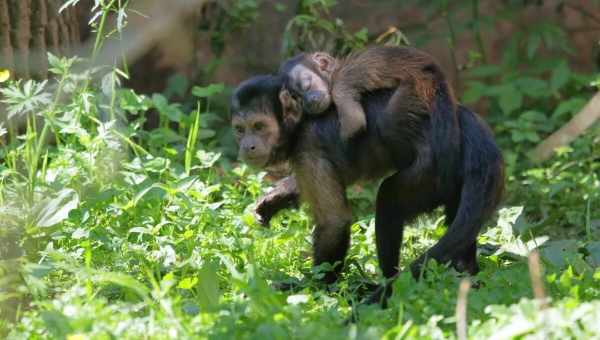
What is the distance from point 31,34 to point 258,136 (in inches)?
87.3

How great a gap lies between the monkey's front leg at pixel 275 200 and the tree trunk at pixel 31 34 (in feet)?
6.23

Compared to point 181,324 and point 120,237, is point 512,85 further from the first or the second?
point 181,324

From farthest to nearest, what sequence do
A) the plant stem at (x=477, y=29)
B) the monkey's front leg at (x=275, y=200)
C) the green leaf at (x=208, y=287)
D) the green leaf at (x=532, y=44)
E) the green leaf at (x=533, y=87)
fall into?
the plant stem at (x=477, y=29), the green leaf at (x=532, y=44), the green leaf at (x=533, y=87), the monkey's front leg at (x=275, y=200), the green leaf at (x=208, y=287)

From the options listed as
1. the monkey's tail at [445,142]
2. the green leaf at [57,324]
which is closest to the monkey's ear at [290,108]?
the monkey's tail at [445,142]

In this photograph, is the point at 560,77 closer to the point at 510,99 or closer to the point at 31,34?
the point at 510,99

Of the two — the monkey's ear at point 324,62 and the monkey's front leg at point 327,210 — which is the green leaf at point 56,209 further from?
the monkey's ear at point 324,62

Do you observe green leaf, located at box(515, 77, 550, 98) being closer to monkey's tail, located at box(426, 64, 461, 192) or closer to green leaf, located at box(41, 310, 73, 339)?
monkey's tail, located at box(426, 64, 461, 192)

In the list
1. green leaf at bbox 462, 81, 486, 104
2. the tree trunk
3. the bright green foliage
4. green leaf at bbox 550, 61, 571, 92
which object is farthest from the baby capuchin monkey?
green leaf at bbox 550, 61, 571, 92

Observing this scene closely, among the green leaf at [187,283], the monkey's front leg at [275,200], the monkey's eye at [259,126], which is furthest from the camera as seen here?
the monkey's front leg at [275,200]

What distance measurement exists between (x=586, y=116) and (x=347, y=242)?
1.99 m

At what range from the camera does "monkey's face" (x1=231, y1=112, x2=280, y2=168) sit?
6227 millimetres

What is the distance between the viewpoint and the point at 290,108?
6156 mm

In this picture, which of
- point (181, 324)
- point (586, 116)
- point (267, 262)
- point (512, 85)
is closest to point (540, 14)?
point (512, 85)

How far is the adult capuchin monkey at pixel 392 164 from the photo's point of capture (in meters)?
5.59
